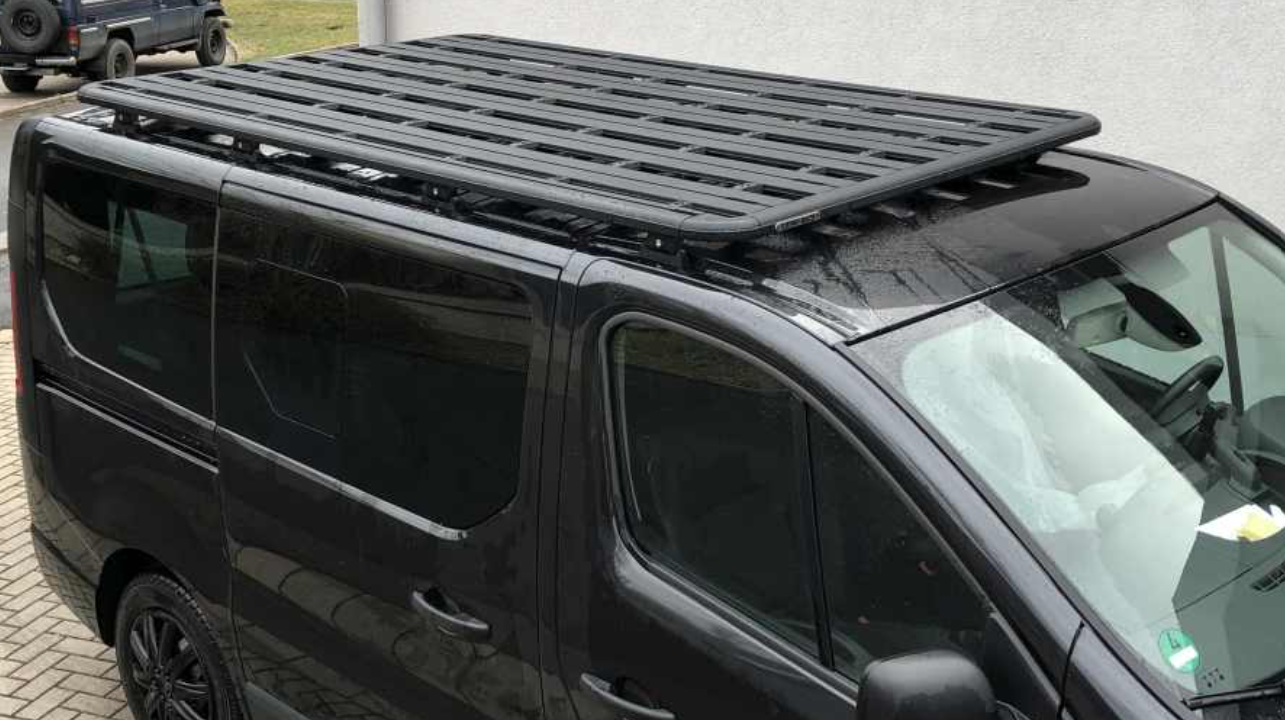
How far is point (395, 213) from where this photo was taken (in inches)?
140

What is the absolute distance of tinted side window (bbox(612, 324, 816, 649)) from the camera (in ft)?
9.41

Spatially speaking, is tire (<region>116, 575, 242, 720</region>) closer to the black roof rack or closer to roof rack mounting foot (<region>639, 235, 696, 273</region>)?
the black roof rack

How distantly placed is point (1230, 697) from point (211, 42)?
22.1 meters

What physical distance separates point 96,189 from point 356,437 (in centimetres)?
132

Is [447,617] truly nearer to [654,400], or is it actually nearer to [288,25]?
[654,400]

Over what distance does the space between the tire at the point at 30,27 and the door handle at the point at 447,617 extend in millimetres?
17694

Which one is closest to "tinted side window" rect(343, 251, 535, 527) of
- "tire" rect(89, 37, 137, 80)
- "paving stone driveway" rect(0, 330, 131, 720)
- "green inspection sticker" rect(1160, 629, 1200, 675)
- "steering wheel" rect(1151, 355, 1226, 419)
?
"steering wheel" rect(1151, 355, 1226, 419)

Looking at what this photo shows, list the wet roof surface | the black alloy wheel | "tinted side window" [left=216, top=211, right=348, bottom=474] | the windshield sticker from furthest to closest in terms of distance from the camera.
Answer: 1. the black alloy wheel
2. "tinted side window" [left=216, top=211, right=348, bottom=474]
3. the wet roof surface
4. the windshield sticker

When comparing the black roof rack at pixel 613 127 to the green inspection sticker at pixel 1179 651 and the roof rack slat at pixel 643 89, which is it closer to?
the roof rack slat at pixel 643 89

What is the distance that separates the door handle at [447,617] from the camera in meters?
3.37

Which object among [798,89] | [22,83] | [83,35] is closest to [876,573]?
[798,89]

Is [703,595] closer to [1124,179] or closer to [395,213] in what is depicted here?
[395,213]

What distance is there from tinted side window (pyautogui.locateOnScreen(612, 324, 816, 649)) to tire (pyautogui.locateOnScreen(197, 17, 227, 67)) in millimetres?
20445

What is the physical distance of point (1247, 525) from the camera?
2859 millimetres
